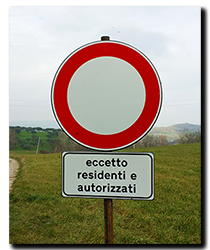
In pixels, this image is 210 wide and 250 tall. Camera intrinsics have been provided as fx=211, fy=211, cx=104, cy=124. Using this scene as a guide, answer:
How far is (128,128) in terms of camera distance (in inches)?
45.2

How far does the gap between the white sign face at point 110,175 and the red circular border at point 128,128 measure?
0.25ft

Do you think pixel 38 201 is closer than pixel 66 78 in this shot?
No

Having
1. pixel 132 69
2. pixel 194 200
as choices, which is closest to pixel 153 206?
pixel 194 200

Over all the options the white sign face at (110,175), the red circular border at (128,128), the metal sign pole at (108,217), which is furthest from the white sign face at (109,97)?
the metal sign pole at (108,217)

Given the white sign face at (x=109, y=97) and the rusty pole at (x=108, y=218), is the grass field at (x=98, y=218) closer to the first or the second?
the rusty pole at (x=108, y=218)

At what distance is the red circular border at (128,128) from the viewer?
3.76 ft

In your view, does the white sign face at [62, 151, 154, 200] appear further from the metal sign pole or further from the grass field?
the grass field

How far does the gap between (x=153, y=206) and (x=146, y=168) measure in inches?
122

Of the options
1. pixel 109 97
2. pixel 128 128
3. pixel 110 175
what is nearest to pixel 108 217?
pixel 110 175

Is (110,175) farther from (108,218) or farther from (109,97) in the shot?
(109,97)

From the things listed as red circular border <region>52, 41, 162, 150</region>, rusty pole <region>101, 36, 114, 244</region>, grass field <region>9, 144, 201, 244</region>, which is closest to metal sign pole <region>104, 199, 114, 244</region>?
rusty pole <region>101, 36, 114, 244</region>

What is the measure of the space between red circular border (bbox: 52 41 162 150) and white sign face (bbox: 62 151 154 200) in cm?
8

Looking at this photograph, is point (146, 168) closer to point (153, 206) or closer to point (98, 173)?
point (98, 173)

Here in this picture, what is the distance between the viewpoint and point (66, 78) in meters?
1.22
